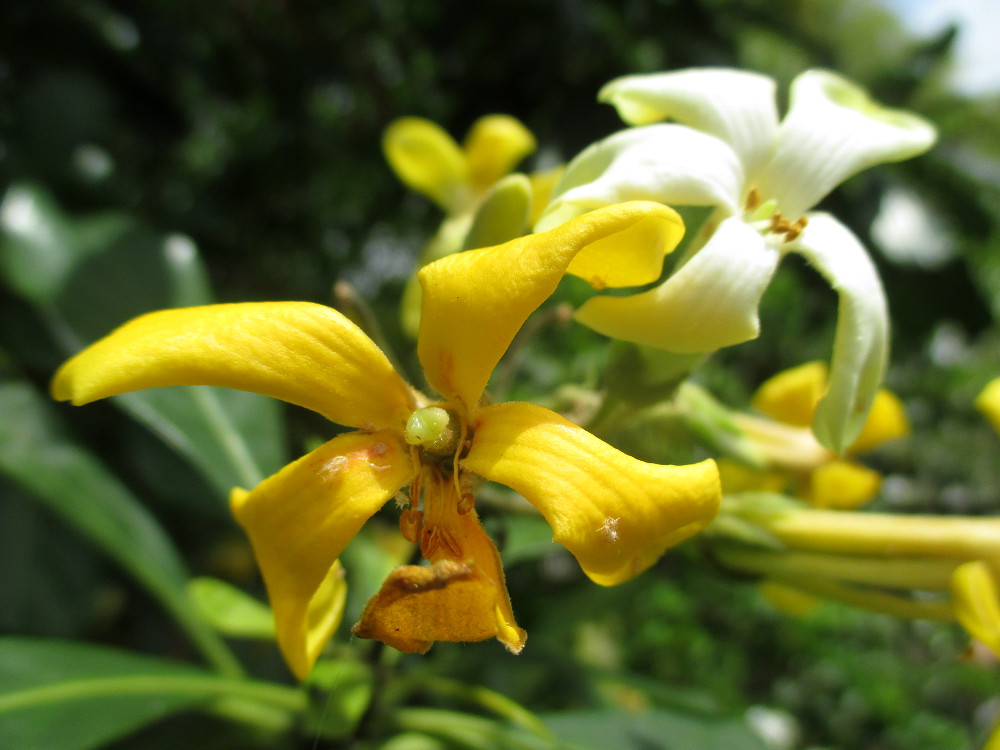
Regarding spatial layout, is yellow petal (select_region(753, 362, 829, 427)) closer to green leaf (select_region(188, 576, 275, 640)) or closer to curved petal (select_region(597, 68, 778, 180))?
curved petal (select_region(597, 68, 778, 180))

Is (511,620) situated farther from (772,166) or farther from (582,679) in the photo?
(582,679)

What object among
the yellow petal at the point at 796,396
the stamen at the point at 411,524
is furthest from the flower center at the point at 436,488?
the yellow petal at the point at 796,396

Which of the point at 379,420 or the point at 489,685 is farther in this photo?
the point at 489,685

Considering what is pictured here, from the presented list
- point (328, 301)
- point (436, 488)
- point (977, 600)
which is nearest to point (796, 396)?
point (977, 600)

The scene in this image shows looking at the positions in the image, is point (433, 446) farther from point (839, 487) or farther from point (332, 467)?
point (839, 487)

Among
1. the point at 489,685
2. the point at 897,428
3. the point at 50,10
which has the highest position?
the point at 50,10

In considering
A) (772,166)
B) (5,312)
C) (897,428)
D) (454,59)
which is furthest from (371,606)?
(454,59)

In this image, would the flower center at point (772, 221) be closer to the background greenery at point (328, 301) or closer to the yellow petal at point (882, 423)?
the background greenery at point (328, 301)
